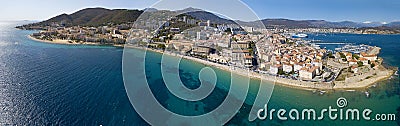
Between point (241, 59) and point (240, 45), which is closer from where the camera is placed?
point (241, 59)

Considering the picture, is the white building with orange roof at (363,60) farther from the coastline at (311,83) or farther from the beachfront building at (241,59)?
the beachfront building at (241,59)

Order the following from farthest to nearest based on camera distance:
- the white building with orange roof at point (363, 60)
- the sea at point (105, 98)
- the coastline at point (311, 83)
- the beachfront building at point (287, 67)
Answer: the white building with orange roof at point (363, 60) → the beachfront building at point (287, 67) → the coastline at point (311, 83) → the sea at point (105, 98)

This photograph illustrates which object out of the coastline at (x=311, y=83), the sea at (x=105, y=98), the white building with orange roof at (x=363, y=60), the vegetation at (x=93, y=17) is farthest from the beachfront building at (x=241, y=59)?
the vegetation at (x=93, y=17)

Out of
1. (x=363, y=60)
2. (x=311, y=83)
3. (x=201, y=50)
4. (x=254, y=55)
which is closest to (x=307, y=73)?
(x=311, y=83)

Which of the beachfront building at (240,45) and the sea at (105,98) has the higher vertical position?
the beachfront building at (240,45)

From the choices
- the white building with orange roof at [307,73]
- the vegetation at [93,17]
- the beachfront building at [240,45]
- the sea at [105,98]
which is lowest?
the sea at [105,98]

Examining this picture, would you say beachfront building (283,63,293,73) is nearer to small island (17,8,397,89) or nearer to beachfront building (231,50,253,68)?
small island (17,8,397,89)

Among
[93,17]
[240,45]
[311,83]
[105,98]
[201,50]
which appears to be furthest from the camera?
[93,17]

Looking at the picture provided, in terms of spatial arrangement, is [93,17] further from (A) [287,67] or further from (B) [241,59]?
(A) [287,67]

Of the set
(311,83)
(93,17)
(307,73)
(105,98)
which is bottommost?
(105,98)

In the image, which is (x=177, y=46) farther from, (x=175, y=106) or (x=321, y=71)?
(x=175, y=106)

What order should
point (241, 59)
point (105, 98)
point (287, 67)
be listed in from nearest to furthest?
1. point (105, 98)
2. point (287, 67)
3. point (241, 59)

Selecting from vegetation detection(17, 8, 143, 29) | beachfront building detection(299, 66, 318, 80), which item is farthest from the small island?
vegetation detection(17, 8, 143, 29)
